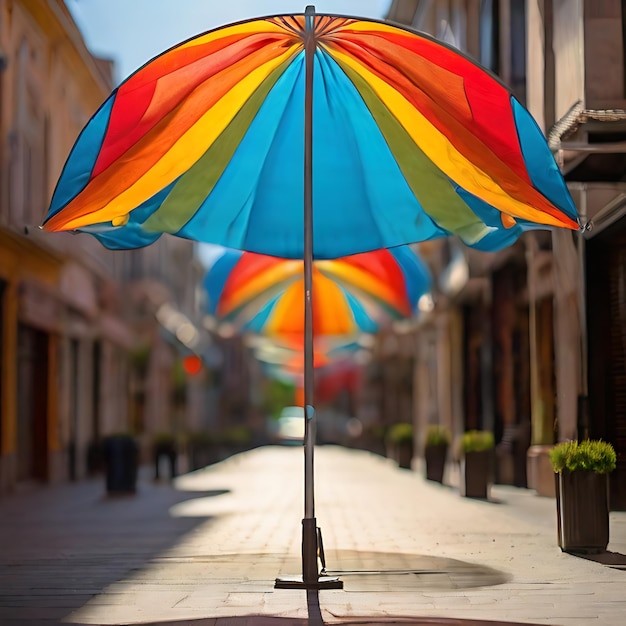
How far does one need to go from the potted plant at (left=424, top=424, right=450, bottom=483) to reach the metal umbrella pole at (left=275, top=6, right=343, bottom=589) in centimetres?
1602

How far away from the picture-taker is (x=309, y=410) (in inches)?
399

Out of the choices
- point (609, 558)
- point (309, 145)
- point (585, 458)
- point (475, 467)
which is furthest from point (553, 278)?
point (309, 145)

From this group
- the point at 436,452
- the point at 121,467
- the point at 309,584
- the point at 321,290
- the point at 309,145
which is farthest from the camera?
the point at 321,290

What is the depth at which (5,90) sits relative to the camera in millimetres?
24547

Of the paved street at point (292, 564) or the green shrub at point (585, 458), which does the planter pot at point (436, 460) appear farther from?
the green shrub at point (585, 458)

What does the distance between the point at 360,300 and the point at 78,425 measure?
337 inches

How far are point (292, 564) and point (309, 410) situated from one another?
2.04 meters

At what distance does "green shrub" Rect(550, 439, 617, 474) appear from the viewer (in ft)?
38.1

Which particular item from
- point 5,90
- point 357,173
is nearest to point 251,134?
point 357,173

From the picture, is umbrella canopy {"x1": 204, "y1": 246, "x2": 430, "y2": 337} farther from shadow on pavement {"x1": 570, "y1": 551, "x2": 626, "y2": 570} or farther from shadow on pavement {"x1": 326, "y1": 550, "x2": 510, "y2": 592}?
shadow on pavement {"x1": 570, "y1": 551, "x2": 626, "y2": 570}

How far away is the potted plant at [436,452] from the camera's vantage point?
2597cm

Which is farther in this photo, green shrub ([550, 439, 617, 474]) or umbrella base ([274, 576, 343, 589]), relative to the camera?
green shrub ([550, 439, 617, 474])

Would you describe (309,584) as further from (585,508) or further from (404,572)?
(585,508)

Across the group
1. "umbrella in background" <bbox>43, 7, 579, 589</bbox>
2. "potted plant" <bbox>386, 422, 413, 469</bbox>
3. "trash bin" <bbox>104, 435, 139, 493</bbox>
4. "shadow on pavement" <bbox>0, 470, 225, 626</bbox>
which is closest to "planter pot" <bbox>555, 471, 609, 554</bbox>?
"umbrella in background" <bbox>43, 7, 579, 589</bbox>
